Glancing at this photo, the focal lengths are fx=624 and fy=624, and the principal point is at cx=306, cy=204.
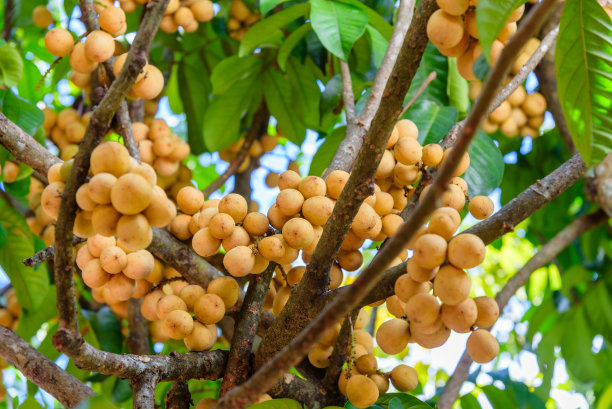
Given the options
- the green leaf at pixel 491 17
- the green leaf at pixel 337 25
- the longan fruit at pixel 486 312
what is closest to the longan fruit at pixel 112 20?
the green leaf at pixel 337 25

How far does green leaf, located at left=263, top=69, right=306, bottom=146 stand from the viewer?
1945 mm

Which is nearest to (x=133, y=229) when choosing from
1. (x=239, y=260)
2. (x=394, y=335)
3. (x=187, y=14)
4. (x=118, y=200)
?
(x=118, y=200)

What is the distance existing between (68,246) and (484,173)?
3.28 feet

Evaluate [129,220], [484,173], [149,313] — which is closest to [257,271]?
[149,313]

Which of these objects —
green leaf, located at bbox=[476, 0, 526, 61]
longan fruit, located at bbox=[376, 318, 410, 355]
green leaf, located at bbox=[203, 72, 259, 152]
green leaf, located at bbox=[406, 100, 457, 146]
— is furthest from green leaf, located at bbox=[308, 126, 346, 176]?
green leaf, located at bbox=[476, 0, 526, 61]

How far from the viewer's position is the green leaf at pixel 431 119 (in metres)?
1.40

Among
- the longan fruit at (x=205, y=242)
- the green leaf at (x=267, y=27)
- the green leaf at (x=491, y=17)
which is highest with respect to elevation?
the green leaf at (x=267, y=27)

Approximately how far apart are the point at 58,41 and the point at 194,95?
2.67 feet

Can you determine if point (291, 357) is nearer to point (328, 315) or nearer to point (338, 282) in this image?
point (328, 315)

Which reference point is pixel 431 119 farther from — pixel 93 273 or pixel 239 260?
pixel 93 273

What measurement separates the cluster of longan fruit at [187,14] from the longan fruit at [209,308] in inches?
35.6

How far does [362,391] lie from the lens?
1.07 meters

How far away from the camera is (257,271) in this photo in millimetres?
1125

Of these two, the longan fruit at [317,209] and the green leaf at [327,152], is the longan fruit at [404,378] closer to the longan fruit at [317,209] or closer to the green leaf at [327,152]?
the longan fruit at [317,209]
